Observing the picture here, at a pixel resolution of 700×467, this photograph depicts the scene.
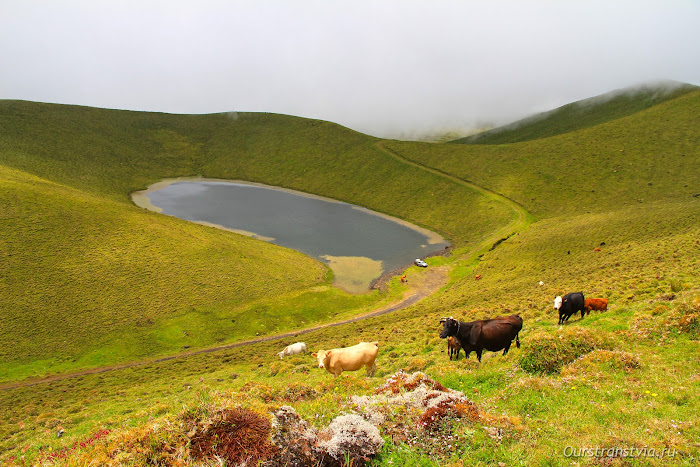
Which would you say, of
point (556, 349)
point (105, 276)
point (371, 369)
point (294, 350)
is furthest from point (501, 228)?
point (105, 276)

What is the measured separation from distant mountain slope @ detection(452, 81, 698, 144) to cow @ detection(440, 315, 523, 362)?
14847 cm

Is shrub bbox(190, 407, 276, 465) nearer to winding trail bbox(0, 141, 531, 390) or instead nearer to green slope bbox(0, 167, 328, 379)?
winding trail bbox(0, 141, 531, 390)

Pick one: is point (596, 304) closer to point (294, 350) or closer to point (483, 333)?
point (483, 333)

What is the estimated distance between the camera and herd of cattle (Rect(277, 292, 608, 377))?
15508mm

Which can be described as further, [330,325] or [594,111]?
[594,111]

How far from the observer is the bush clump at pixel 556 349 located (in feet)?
38.8

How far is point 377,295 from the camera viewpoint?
5359cm

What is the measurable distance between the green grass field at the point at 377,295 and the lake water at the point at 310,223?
536 centimetres

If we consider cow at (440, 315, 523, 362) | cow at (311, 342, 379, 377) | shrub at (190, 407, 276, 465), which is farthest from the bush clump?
shrub at (190, 407, 276, 465)

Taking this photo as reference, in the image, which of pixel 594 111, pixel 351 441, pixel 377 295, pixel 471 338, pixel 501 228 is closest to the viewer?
pixel 351 441

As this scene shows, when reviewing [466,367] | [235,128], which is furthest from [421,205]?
[235,128]

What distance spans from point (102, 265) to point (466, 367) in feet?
170

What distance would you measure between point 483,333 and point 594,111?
17140 cm

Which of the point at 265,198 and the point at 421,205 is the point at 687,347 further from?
the point at 265,198
